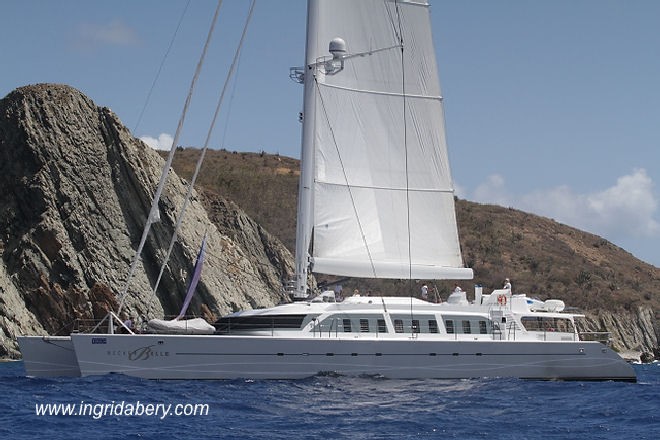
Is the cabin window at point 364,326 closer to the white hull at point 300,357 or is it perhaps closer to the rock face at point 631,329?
the white hull at point 300,357

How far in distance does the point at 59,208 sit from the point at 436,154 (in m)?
23.0

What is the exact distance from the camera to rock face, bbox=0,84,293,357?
4525cm

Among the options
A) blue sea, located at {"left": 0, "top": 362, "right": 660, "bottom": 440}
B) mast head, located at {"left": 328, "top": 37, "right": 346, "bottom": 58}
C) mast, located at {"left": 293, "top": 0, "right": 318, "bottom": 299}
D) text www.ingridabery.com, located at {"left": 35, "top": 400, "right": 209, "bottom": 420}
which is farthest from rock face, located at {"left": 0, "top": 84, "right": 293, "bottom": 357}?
text www.ingridabery.com, located at {"left": 35, "top": 400, "right": 209, "bottom": 420}

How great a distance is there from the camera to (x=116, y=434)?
1905cm

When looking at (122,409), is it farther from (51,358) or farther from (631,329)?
(631,329)

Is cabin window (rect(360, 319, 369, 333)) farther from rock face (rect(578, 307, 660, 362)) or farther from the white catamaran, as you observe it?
rock face (rect(578, 307, 660, 362))

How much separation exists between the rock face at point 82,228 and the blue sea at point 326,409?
16574 mm

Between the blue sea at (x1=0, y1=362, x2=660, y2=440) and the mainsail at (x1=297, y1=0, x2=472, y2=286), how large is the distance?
4.57 metres

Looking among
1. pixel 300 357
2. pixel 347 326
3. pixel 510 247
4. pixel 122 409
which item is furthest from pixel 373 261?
pixel 510 247

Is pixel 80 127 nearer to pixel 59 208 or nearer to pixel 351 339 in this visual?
pixel 59 208

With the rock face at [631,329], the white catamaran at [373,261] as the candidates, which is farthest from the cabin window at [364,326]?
the rock face at [631,329]

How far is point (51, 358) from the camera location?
28.9 meters

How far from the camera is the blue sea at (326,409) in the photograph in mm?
20047

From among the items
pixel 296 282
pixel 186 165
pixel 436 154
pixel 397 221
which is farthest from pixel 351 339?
pixel 186 165
